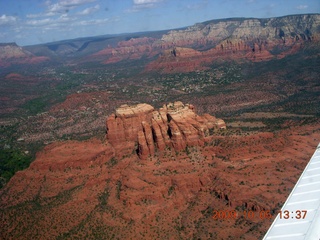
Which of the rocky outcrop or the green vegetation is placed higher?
the rocky outcrop

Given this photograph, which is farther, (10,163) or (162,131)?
(10,163)

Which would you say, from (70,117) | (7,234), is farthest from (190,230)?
(70,117)

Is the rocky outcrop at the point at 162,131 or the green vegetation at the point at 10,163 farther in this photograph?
the green vegetation at the point at 10,163

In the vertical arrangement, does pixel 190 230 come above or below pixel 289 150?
below

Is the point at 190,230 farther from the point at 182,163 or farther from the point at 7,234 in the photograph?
the point at 7,234

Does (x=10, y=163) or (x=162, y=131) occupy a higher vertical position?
(x=162, y=131)

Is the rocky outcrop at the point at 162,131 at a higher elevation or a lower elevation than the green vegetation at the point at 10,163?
higher

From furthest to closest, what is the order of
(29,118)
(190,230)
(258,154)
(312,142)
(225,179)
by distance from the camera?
(29,118)
(312,142)
(258,154)
(225,179)
(190,230)

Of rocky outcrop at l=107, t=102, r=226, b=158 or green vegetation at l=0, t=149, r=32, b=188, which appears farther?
green vegetation at l=0, t=149, r=32, b=188
